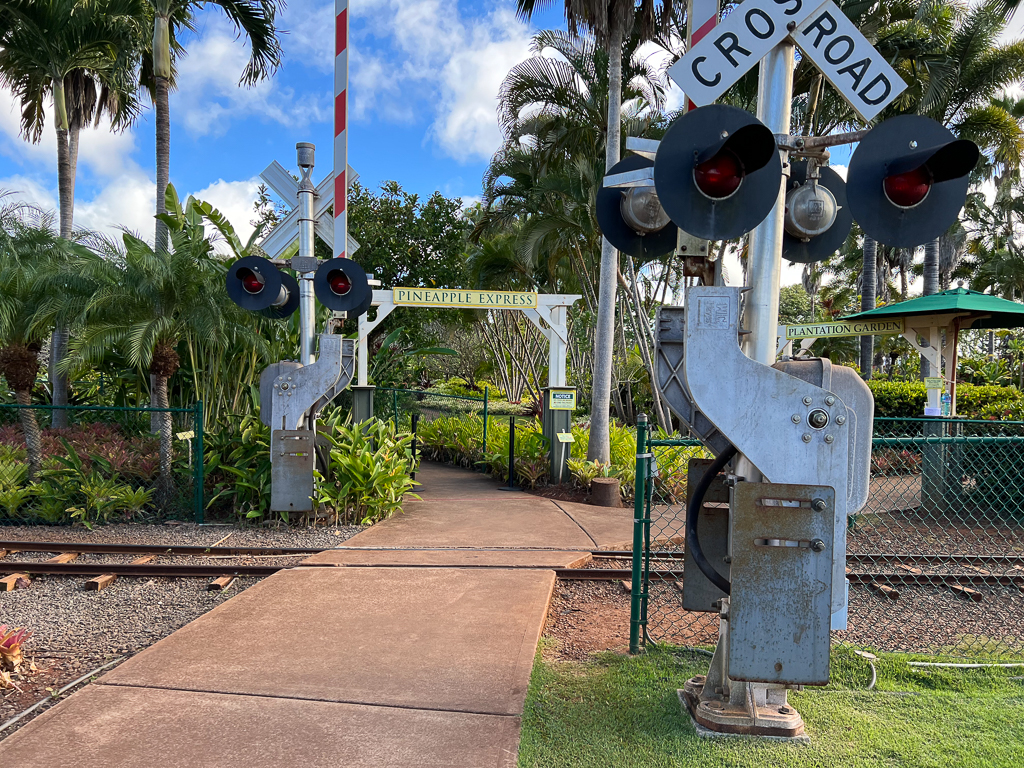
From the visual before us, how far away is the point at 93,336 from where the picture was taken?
8195 mm

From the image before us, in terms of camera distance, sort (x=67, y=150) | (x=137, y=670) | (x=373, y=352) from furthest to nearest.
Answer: (x=373, y=352) → (x=67, y=150) → (x=137, y=670)

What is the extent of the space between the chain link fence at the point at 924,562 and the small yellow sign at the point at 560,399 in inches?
64.1

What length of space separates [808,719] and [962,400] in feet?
37.4

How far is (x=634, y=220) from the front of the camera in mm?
3801

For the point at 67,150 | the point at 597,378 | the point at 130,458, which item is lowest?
the point at 130,458

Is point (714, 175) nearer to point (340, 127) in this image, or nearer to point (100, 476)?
point (340, 127)

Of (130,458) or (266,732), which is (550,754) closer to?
(266,732)

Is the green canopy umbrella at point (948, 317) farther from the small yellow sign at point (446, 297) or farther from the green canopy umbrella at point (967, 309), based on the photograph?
the small yellow sign at point (446, 297)

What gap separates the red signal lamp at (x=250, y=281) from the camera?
680 cm

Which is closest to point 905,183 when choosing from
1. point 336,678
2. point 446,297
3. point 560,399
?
point 336,678

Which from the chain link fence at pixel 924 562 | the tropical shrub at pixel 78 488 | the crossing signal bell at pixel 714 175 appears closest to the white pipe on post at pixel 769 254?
the crossing signal bell at pixel 714 175

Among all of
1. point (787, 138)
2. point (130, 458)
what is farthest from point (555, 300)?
point (787, 138)

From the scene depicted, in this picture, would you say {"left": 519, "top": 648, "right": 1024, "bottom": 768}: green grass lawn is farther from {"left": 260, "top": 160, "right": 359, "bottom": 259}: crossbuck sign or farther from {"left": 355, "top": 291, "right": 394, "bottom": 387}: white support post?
{"left": 355, "top": 291, "right": 394, "bottom": 387}: white support post

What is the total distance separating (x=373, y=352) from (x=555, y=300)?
9445 millimetres
